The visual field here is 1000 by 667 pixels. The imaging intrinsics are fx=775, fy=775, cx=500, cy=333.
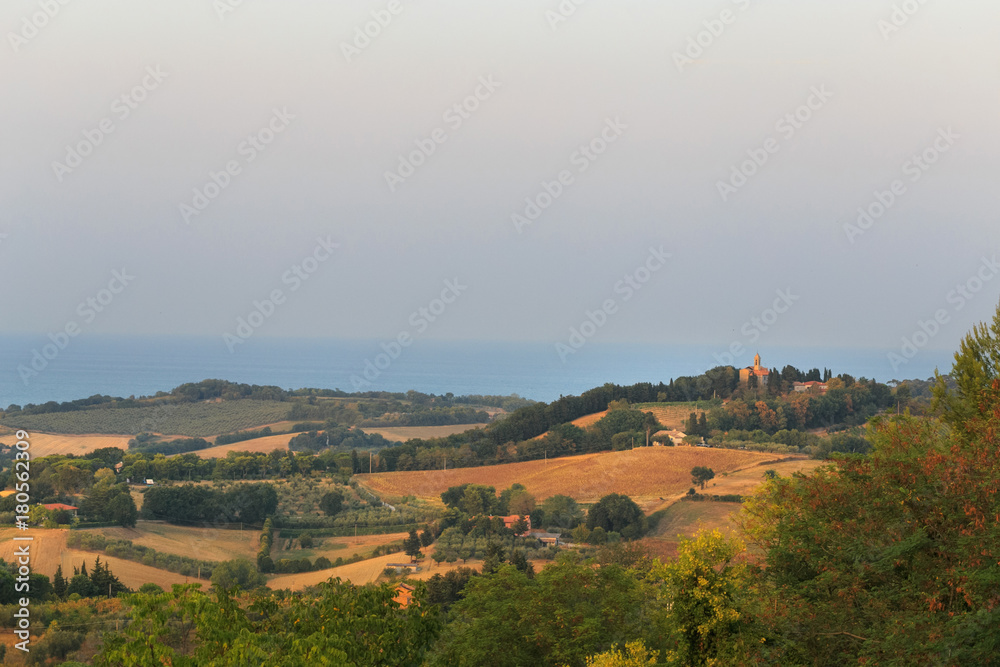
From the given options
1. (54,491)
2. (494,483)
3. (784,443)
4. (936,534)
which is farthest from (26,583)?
(784,443)

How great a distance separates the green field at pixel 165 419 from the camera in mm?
80250

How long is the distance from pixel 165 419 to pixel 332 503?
44.7 metres

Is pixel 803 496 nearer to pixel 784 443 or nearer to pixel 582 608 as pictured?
pixel 582 608

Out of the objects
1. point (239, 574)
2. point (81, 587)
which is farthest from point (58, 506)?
point (81, 587)

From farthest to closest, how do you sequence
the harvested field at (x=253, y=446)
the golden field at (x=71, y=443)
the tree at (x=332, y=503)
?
the harvested field at (x=253, y=446)
the golden field at (x=71, y=443)
the tree at (x=332, y=503)

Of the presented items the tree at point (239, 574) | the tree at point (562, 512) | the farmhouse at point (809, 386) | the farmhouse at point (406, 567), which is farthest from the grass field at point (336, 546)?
the farmhouse at point (809, 386)

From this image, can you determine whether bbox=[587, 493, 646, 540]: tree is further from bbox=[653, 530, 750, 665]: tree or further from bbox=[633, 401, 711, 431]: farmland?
bbox=[653, 530, 750, 665]: tree

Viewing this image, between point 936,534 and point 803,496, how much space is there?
3716mm

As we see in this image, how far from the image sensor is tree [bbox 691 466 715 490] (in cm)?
5387

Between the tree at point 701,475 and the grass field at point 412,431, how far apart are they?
34121mm

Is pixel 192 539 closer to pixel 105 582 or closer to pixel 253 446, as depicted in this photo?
pixel 105 582

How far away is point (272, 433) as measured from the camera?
8269 cm

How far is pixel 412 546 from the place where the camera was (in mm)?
40750

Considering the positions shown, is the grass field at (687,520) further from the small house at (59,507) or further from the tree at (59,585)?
the small house at (59,507)
